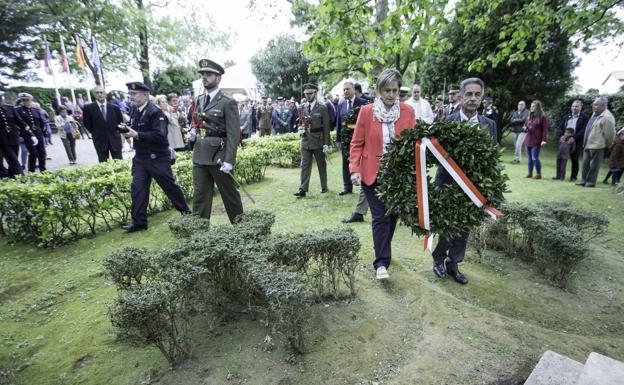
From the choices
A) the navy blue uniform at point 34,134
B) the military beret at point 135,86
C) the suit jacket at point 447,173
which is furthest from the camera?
the navy blue uniform at point 34,134

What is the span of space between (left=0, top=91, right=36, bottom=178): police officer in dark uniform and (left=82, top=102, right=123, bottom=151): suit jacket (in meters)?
2.61

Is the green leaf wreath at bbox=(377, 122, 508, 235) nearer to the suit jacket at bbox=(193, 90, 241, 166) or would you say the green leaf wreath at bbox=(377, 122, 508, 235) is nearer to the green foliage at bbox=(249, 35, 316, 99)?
the suit jacket at bbox=(193, 90, 241, 166)

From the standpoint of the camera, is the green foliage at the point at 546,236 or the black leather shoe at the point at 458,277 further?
the black leather shoe at the point at 458,277

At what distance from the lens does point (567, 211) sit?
4926 millimetres

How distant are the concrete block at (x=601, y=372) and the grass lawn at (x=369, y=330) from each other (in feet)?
1.41

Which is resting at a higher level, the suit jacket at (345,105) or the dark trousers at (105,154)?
the suit jacket at (345,105)

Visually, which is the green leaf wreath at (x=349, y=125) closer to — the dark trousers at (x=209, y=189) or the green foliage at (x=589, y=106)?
the dark trousers at (x=209, y=189)

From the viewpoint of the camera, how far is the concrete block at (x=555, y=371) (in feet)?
8.04

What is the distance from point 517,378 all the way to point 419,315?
3.10 feet

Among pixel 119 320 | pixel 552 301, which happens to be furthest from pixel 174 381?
pixel 552 301

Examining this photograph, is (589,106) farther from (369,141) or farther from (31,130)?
(31,130)

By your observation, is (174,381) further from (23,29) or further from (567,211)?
(567,211)

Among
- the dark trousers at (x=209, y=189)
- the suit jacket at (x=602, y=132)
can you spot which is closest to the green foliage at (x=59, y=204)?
the dark trousers at (x=209, y=189)

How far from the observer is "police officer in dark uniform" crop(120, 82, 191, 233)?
566 cm
